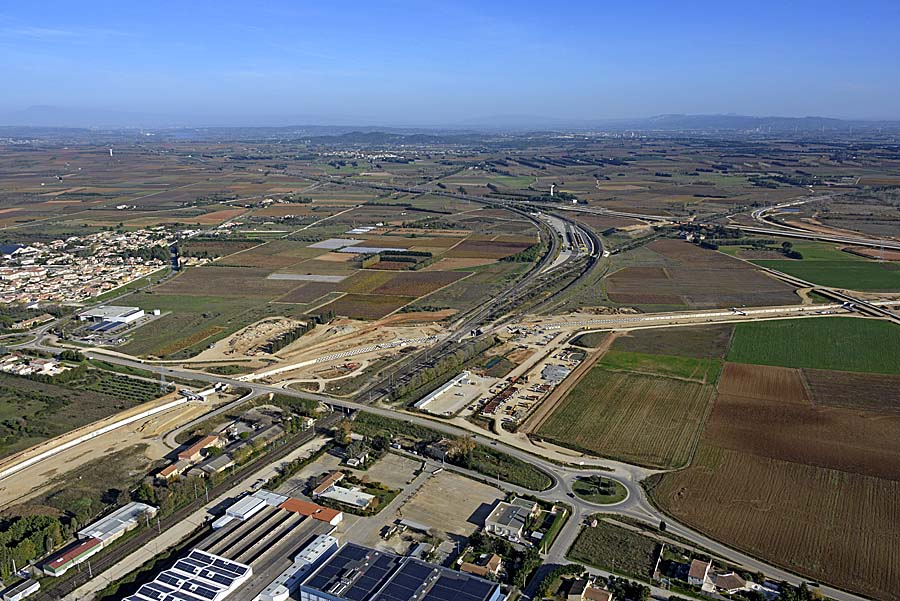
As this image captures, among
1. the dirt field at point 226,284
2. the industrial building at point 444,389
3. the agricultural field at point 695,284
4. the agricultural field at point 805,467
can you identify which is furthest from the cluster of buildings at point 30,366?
the agricultural field at point 695,284

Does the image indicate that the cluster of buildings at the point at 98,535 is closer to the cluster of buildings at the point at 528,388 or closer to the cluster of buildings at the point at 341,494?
the cluster of buildings at the point at 341,494

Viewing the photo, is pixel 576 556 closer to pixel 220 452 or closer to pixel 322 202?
pixel 220 452

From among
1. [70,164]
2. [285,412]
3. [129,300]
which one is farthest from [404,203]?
[70,164]

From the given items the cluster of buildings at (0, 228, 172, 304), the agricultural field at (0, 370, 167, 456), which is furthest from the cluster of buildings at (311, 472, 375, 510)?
the cluster of buildings at (0, 228, 172, 304)

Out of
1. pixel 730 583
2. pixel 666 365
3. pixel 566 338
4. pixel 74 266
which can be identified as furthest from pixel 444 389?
pixel 74 266

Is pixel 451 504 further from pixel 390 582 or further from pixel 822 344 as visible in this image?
pixel 822 344
